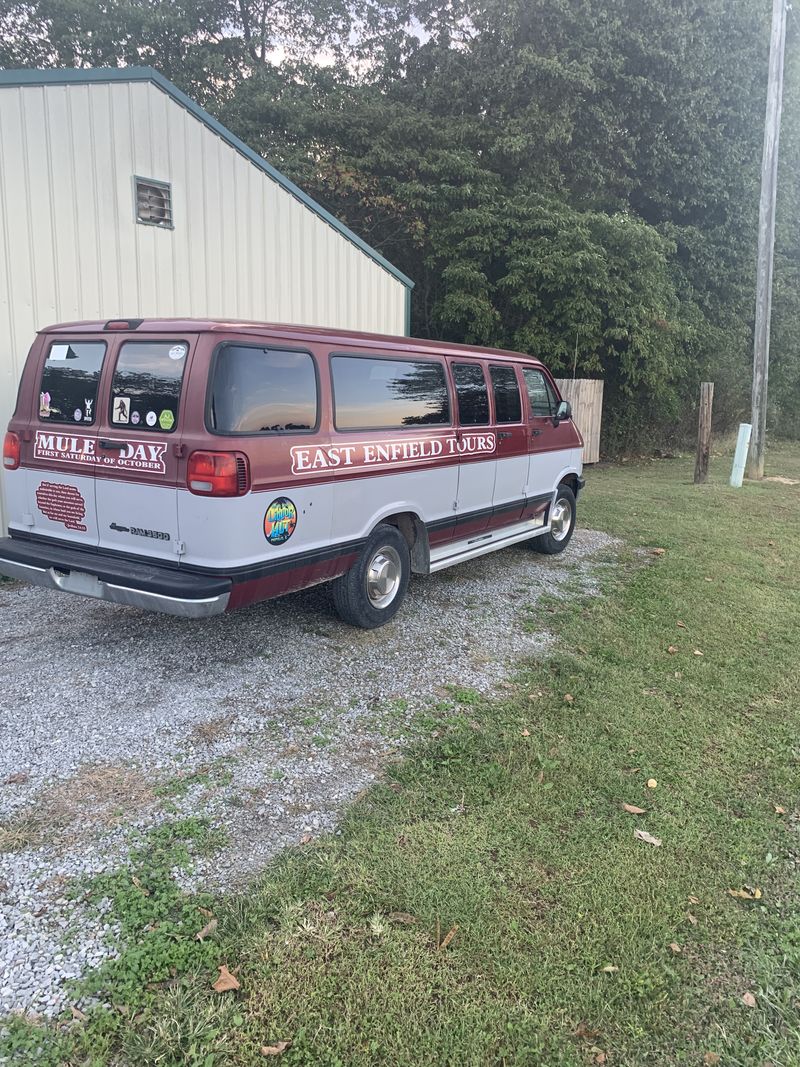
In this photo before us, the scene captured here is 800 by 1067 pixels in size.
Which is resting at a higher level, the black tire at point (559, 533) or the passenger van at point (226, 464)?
the passenger van at point (226, 464)

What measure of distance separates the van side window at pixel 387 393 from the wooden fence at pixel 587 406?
1025cm

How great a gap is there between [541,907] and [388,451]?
3.26 meters

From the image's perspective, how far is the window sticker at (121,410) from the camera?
176 inches

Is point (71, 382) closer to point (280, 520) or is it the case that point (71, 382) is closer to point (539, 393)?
point (280, 520)

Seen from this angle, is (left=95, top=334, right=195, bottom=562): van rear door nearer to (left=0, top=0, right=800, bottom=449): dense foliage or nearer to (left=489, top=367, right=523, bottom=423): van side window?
(left=489, top=367, right=523, bottom=423): van side window

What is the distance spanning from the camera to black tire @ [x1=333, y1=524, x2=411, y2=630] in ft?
17.5

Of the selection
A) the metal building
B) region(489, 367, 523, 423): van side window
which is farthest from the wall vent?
region(489, 367, 523, 423): van side window

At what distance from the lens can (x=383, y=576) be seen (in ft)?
18.4

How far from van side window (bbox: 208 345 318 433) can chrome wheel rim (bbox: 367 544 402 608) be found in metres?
1.24

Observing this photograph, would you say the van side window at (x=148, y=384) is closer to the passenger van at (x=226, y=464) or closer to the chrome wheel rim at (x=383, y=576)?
the passenger van at (x=226, y=464)

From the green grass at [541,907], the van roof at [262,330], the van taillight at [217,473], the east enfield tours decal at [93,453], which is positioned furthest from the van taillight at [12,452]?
the green grass at [541,907]

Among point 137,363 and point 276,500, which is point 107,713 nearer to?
point 276,500

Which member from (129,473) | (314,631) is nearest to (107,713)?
(129,473)

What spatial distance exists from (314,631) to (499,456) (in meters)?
2.37
